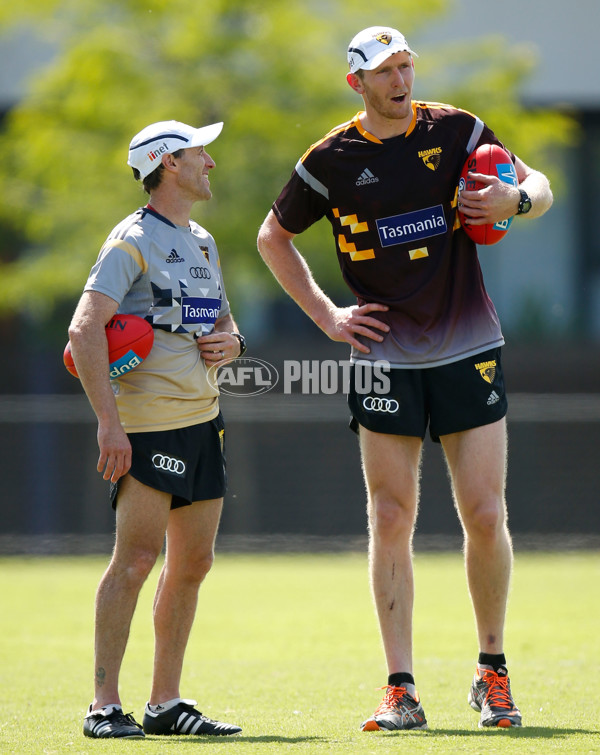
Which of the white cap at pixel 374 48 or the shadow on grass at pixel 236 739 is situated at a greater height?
the white cap at pixel 374 48

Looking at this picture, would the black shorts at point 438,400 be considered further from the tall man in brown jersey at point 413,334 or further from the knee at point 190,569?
the knee at point 190,569

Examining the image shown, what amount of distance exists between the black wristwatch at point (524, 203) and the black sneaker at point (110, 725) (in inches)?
93.1

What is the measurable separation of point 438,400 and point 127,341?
1210 mm

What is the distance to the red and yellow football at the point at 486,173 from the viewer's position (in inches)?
172

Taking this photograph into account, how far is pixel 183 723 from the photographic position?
13.9 feet

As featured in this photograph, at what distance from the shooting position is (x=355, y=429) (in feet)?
15.1

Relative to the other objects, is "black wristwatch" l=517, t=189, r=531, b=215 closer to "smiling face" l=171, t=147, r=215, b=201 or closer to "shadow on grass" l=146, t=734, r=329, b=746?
"smiling face" l=171, t=147, r=215, b=201

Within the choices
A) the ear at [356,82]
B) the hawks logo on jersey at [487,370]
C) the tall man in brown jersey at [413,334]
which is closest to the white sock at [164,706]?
the tall man in brown jersey at [413,334]

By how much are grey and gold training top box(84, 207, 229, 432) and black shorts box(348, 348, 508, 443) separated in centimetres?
66

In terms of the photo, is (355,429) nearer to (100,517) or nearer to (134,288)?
(134,288)

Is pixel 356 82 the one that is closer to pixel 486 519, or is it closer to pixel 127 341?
pixel 127 341

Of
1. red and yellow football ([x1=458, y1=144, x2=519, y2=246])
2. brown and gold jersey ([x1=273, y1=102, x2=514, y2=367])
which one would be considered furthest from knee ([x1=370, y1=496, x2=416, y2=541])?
red and yellow football ([x1=458, y1=144, x2=519, y2=246])

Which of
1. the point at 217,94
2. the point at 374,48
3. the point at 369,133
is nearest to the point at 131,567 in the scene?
the point at 369,133

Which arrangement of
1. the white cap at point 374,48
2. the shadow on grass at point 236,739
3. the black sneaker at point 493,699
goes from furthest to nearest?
the white cap at point 374,48 < the black sneaker at point 493,699 < the shadow on grass at point 236,739
